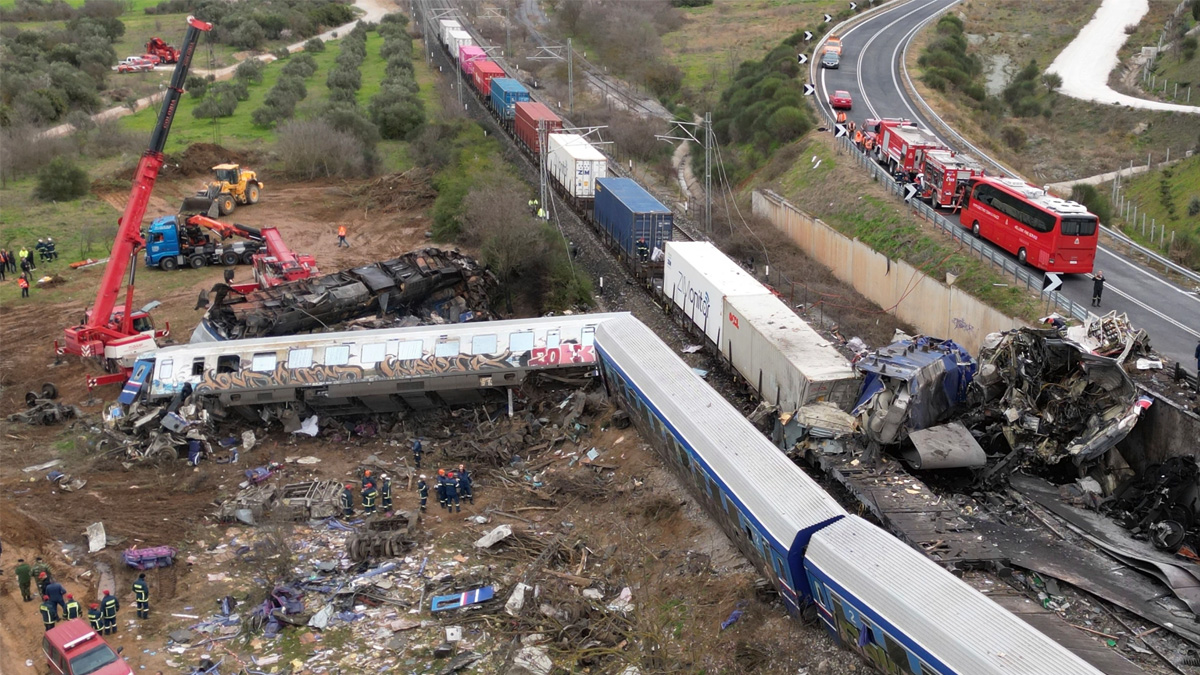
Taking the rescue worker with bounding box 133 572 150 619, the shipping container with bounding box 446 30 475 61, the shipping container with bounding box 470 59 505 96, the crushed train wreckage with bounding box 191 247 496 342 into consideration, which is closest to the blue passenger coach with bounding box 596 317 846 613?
the crushed train wreckage with bounding box 191 247 496 342

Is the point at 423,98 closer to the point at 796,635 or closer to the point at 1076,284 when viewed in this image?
the point at 1076,284

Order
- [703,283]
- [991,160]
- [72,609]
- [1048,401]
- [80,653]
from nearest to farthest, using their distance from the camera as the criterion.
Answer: [80,653] < [72,609] < [1048,401] < [703,283] < [991,160]

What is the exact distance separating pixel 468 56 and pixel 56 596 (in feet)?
195

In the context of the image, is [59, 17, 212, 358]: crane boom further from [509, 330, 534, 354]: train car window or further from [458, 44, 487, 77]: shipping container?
[458, 44, 487, 77]: shipping container

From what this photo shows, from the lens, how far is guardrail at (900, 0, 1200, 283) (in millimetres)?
32906

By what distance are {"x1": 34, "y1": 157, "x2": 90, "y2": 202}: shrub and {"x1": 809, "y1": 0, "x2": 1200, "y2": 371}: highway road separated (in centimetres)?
4105

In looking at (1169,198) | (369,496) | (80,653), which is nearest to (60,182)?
(369,496)

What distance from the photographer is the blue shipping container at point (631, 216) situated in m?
35.1

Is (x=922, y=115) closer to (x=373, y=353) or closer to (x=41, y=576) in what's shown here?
(x=373, y=353)

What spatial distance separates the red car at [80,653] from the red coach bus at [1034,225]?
27.6 meters

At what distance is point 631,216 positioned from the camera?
35.3 metres

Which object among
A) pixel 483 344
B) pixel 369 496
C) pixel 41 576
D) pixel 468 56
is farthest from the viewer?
pixel 468 56

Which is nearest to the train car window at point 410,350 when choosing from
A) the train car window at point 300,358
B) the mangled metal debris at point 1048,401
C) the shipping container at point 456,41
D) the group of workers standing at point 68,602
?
the train car window at point 300,358

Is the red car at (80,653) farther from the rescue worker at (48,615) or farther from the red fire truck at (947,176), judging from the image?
the red fire truck at (947,176)
